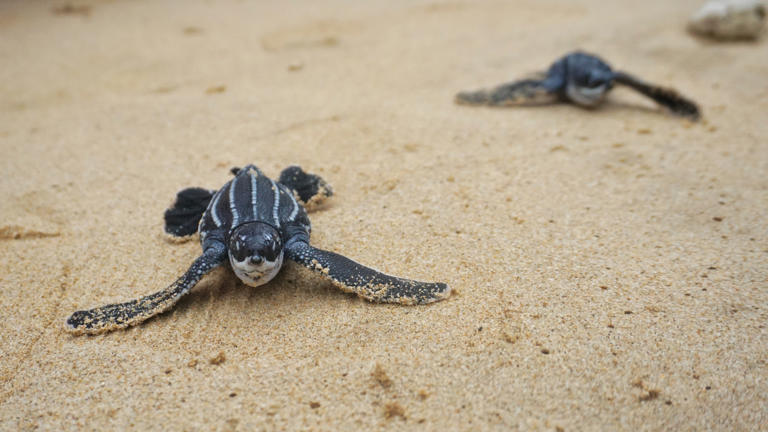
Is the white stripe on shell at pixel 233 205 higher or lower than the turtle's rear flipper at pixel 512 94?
higher

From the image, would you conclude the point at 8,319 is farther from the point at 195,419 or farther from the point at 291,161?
the point at 291,161

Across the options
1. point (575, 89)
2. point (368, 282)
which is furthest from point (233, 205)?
point (575, 89)

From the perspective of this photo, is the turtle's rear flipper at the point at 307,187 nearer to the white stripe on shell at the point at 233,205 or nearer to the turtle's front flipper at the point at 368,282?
the white stripe on shell at the point at 233,205

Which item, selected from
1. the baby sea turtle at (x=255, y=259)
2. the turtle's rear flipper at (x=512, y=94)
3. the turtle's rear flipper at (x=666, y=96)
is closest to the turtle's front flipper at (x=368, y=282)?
the baby sea turtle at (x=255, y=259)

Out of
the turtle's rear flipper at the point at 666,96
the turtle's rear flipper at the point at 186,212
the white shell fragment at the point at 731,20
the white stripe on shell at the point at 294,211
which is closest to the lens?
the white stripe on shell at the point at 294,211

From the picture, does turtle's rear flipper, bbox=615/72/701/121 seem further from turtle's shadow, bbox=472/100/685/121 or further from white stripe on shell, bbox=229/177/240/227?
white stripe on shell, bbox=229/177/240/227

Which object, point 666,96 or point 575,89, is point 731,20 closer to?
point 666,96

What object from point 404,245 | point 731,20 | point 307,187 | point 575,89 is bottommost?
A: point 404,245
